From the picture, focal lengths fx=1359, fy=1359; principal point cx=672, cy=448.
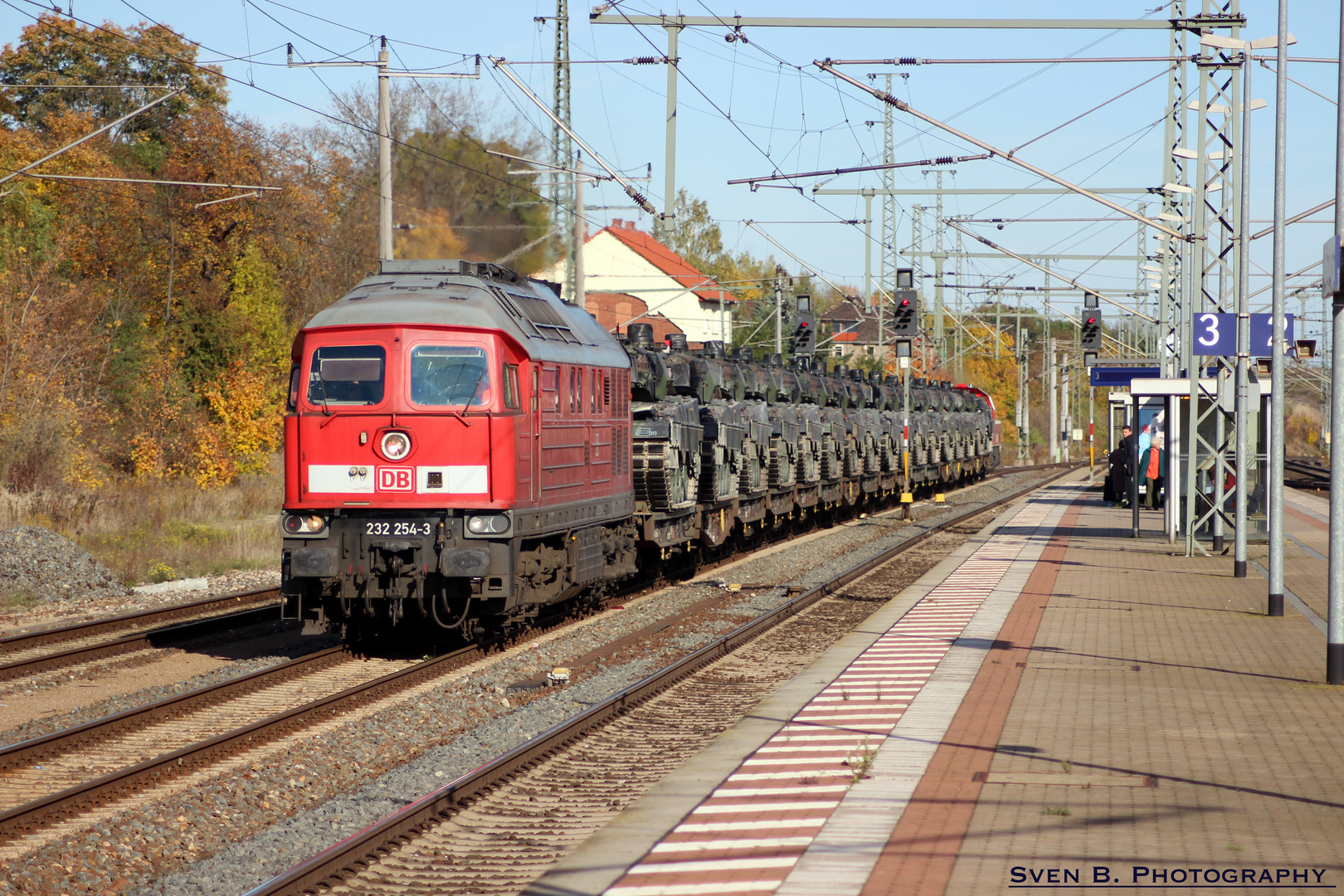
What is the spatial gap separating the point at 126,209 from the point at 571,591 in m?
29.8

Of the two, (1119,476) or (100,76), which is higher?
(100,76)

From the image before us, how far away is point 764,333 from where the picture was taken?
2446 inches

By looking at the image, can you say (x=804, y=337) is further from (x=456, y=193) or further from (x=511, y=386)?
(x=511, y=386)

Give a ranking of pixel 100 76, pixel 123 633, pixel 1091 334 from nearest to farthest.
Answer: pixel 123 633, pixel 1091 334, pixel 100 76

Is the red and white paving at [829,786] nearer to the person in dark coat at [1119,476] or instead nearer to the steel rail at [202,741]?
the steel rail at [202,741]

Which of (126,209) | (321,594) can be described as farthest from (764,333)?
(321,594)

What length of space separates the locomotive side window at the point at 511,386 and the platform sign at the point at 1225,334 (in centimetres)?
1029

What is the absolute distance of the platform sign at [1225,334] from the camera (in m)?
18.8

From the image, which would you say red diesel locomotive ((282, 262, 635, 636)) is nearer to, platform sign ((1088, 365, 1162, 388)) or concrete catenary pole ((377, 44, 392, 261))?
concrete catenary pole ((377, 44, 392, 261))

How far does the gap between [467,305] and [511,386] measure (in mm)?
916

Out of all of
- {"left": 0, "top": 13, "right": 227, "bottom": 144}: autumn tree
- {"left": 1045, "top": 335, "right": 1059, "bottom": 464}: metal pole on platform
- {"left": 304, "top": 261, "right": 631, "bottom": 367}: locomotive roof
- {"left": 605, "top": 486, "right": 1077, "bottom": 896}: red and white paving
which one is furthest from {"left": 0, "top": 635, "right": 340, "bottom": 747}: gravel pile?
{"left": 1045, "top": 335, "right": 1059, "bottom": 464}: metal pole on platform

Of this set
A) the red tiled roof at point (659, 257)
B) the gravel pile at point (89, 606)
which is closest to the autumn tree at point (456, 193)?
the gravel pile at point (89, 606)

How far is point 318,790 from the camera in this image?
882 centimetres

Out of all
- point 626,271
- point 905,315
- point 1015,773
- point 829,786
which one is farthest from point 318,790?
point 626,271
